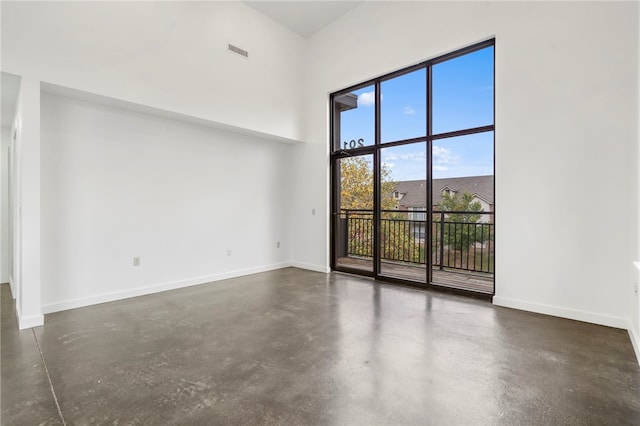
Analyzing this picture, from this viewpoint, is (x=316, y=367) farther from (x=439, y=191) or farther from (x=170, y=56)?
(x=170, y=56)

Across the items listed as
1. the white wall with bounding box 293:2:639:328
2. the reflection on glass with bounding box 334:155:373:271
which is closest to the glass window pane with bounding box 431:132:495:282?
the white wall with bounding box 293:2:639:328

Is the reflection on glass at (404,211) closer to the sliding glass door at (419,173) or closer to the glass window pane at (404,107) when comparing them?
the sliding glass door at (419,173)

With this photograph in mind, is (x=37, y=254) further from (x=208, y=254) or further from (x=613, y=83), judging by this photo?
(x=613, y=83)

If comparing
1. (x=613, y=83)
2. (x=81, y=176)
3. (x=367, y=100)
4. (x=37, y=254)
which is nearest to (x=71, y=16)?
(x=81, y=176)

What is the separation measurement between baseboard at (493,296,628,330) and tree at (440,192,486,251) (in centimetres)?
110

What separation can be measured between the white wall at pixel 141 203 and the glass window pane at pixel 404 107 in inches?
89.5

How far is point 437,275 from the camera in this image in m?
4.95

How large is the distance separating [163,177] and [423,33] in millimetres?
4230

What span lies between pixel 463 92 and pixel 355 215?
256cm

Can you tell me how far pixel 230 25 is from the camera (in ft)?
15.6

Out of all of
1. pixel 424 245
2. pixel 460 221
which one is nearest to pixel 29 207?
pixel 424 245

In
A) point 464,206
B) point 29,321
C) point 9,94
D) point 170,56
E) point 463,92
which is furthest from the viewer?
point 464,206

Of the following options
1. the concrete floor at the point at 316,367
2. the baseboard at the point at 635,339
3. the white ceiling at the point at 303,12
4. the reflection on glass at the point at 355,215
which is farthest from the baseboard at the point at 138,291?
the baseboard at the point at 635,339

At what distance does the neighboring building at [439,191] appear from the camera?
13.4ft
